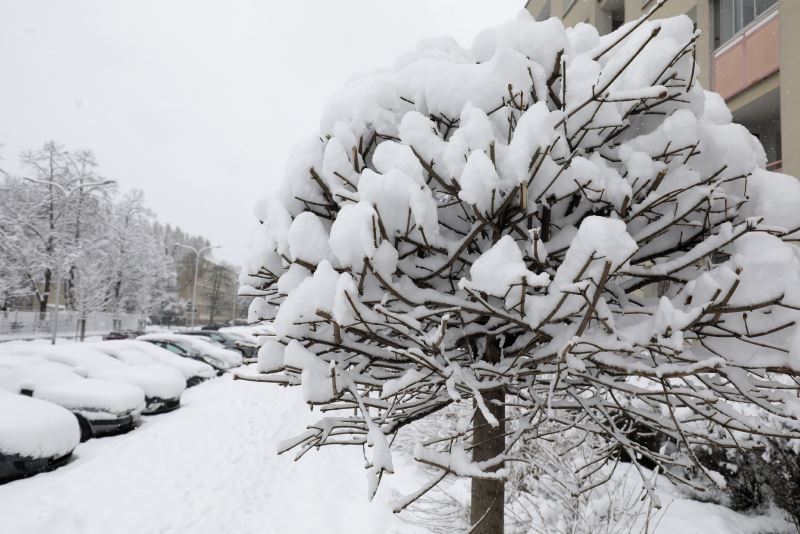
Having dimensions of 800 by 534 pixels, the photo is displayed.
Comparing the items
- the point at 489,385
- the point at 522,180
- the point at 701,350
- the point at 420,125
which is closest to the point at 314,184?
the point at 420,125

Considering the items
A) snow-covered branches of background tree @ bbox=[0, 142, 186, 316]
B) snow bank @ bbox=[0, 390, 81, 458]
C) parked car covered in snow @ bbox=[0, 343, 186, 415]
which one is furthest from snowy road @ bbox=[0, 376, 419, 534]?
snow-covered branches of background tree @ bbox=[0, 142, 186, 316]

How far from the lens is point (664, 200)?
1602 millimetres

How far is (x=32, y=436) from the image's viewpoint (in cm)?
536

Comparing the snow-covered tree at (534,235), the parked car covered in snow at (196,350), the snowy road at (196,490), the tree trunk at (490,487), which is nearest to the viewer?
the snow-covered tree at (534,235)

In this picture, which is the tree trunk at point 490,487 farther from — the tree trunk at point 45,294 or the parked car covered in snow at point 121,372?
the tree trunk at point 45,294

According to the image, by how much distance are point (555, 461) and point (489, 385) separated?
2627mm

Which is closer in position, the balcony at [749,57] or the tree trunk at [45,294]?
the balcony at [749,57]

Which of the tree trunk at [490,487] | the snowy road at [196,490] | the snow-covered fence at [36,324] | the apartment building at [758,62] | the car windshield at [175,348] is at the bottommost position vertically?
the snow-covered fence at [36,324]

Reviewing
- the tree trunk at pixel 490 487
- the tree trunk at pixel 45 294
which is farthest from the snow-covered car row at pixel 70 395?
the tree trunk at pixel 45 294

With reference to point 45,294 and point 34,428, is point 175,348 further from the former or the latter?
point 45,294

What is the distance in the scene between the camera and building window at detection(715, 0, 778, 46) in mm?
8805

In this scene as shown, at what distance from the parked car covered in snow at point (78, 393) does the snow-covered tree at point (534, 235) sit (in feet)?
22.6

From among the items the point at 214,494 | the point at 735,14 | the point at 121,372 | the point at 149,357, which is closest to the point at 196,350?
the point at 149,357

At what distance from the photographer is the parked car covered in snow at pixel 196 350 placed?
14617mm
